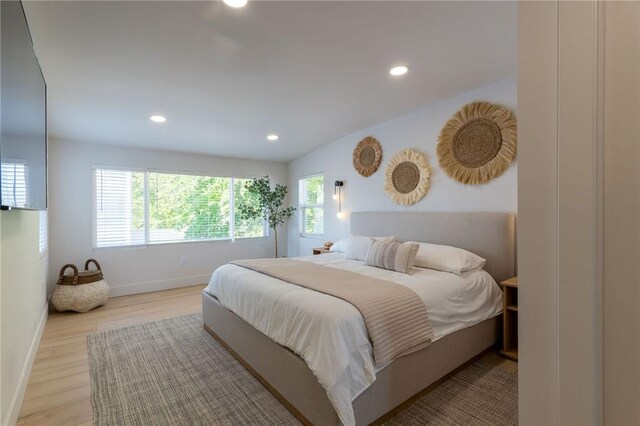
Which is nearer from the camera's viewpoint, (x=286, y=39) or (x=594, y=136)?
(x=594, y=136)

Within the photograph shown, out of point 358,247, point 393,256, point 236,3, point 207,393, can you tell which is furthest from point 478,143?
point 207,393

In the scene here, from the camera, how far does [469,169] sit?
125 inches

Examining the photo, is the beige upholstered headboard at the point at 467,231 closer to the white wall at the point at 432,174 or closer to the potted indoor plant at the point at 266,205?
the white wall at the point at 432,174

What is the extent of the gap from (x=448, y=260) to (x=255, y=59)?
7.87 feet

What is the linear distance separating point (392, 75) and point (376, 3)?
982 mm

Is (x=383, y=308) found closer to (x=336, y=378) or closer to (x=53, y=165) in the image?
(x=336, y=378)

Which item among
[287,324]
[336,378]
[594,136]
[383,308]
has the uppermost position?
[594,136]

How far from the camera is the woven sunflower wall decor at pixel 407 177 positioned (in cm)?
360

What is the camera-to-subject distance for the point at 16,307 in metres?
2.00

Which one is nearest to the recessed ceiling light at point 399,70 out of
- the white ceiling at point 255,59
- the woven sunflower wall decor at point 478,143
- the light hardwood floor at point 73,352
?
the white ceiling at point 255,59

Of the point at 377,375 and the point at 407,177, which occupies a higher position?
the point at 407,177

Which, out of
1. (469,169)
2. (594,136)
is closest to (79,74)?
(594,136)

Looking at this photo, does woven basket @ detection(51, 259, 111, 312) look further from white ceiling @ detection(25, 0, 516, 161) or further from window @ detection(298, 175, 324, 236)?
window @ detection(298, 175, 324, 236)

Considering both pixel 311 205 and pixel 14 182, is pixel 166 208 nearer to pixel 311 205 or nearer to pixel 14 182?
pixel 311 205
